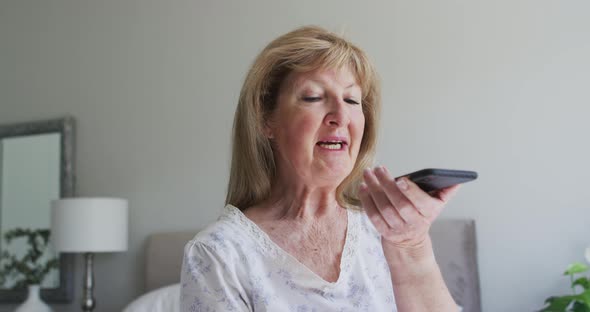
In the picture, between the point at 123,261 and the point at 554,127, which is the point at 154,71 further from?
the point at 554,127

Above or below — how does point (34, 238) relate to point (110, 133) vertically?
below

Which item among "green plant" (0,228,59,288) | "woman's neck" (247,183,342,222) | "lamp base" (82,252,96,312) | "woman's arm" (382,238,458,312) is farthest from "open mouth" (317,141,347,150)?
"green plant" (0,228,59,288)

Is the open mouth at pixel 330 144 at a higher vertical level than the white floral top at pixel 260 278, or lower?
higher

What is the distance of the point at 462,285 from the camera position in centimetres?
262

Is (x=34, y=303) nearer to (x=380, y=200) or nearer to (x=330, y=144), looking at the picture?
(x=330, y=144)

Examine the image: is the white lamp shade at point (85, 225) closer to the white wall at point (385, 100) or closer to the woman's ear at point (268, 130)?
the white wall at point (385, 100)

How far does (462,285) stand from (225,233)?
1.75 m

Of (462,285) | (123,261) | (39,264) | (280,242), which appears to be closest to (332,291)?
(280,242)

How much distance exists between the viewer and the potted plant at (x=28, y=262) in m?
3.76

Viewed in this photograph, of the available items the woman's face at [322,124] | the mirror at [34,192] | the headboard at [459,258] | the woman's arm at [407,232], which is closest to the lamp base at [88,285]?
the mirror at [34,192]

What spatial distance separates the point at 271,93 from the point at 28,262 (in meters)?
3.08

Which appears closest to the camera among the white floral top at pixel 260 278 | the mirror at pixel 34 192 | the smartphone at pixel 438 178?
the smartphone at pixel 438 178

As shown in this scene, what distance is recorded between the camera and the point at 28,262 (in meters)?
3.81

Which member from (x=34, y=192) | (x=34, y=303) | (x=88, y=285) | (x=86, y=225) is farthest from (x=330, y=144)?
(x=34, y=192)
